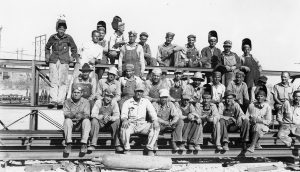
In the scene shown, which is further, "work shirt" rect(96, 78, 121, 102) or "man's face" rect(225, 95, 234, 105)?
"man's face" rect(225, 95, 234, 105)

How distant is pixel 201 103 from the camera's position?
9.23 metres

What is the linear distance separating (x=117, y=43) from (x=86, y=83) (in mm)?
1758

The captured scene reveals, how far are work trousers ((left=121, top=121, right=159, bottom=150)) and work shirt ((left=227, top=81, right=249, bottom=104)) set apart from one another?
2.50 m

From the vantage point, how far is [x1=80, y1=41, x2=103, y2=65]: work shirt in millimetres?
9054

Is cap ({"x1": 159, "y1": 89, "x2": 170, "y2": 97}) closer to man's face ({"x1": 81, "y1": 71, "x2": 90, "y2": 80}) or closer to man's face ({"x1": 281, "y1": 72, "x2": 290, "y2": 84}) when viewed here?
man's face ({"x1": 81, "y1": 71, "x2": 90, "y2": 80})

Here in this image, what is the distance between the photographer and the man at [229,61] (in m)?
9.93

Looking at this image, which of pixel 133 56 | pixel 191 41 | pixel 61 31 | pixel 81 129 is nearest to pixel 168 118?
pixel 133 56

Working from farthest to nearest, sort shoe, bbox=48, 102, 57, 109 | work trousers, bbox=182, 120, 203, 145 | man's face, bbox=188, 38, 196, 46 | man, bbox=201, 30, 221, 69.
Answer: man's face, bbox=188, 38, 196, 46
man, bbox=201, 30, 221, 69
work trousers, bbox=182, 120, 203, 145
shoe, bbox=48, 102, 57, 109

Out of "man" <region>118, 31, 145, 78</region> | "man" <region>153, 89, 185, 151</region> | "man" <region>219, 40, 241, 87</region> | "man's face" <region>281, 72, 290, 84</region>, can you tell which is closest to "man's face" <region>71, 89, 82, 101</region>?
"man" <region>118, 31, 145, 78</region>

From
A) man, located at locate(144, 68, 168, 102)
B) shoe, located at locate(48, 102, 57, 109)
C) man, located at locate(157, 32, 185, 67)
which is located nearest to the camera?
shoe, located at locate(48, 102, 57, 109)

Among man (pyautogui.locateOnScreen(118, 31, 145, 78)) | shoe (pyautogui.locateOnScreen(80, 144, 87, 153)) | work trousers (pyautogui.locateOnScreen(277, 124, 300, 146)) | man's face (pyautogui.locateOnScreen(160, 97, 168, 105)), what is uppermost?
man (pyautogui.locateOnScreen(118, 31, 145, 78))

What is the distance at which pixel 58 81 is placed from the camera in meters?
8.68

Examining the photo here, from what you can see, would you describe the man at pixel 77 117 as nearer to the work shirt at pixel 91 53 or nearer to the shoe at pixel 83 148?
the shoe at pixel 83 148

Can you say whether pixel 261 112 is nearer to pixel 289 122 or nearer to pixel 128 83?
pixel 289 122
